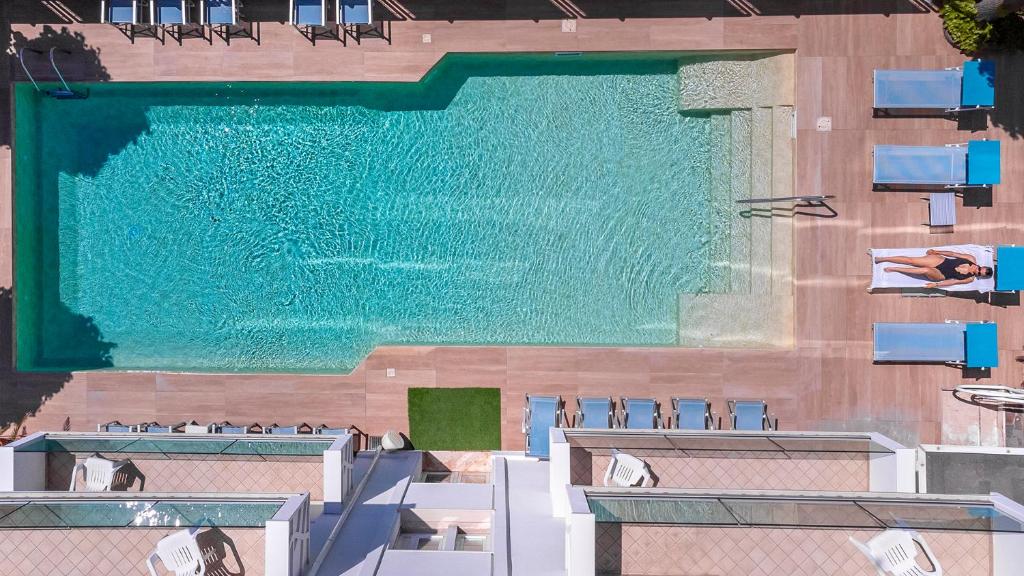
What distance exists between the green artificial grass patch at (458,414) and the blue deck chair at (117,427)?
3986 mm

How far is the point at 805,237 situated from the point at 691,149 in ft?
7.04

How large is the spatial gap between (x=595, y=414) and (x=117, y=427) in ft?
22.5

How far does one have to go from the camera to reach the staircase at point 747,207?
960 cm

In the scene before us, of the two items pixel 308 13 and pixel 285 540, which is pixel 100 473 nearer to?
pixel 285 540

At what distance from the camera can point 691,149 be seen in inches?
393

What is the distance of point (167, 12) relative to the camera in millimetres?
Result: 9352

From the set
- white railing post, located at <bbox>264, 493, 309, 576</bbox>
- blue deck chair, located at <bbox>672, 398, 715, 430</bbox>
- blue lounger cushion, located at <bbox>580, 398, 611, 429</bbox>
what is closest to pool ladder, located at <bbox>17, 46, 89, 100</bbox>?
white railing post, located at <bbox>264, 493, 309, 576</bbox>

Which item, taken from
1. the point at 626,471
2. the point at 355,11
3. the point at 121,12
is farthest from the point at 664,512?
the point at 121,12

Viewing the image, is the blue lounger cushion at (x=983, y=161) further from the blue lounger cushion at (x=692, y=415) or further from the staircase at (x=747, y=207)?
the blue lounger cushion at (x=692, y=415)

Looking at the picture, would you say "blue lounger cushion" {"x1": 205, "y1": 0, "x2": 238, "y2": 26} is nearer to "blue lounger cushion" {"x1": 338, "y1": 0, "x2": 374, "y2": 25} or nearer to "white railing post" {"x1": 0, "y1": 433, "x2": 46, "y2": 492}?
"blue lounger cushion" {"x1": 338, "y1": 0, "x2": 374, "y2": 25}

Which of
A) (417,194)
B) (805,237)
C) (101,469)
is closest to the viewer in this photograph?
(101,469)

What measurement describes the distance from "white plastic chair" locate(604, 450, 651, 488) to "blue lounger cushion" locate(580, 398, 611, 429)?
6.63 feet

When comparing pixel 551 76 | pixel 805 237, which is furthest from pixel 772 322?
pixel 551 76

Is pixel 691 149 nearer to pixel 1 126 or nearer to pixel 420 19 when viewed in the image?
pixel 420 19
